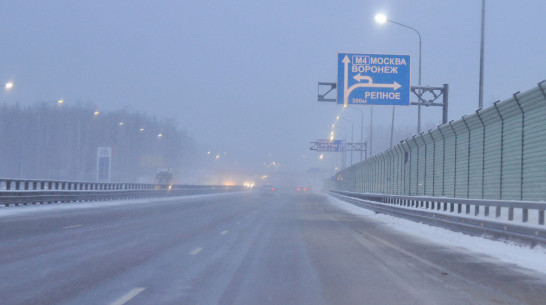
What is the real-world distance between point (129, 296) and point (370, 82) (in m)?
23.7

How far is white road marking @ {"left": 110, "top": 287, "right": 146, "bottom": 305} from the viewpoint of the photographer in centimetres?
839

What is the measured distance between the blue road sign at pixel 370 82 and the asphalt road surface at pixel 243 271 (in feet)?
42.7

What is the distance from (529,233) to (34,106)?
A: 107109mm

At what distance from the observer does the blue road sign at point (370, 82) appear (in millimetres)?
30969

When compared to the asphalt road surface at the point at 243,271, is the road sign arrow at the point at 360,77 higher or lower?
higher

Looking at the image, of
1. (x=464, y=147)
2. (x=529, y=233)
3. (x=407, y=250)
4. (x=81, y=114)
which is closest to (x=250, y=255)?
(x=407, y=250)

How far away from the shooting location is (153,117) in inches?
5832

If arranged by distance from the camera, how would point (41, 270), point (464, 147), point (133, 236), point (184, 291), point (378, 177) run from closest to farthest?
1. point (184, 291)
2. point (41, 270)
3. point (133, 236)
4. point (464, 147)
5. point (378, 177)

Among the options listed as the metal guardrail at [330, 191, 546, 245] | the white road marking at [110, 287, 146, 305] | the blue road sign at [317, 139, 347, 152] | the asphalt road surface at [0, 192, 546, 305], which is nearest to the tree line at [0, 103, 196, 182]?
the blue road sign at [317, 139, 347, 152]

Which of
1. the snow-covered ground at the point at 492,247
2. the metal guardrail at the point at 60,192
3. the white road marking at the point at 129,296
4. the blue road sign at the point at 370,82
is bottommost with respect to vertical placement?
the white road marking at the point at 129,296

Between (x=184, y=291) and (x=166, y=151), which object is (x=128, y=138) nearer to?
(x=166, y=151)

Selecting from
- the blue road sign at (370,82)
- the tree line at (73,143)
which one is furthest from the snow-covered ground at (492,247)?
the tree line at (73,143)

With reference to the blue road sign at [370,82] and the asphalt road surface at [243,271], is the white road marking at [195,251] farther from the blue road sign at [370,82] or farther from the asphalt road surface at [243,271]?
the blue road sign at [370,82]

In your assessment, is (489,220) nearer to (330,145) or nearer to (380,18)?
(380,18)
